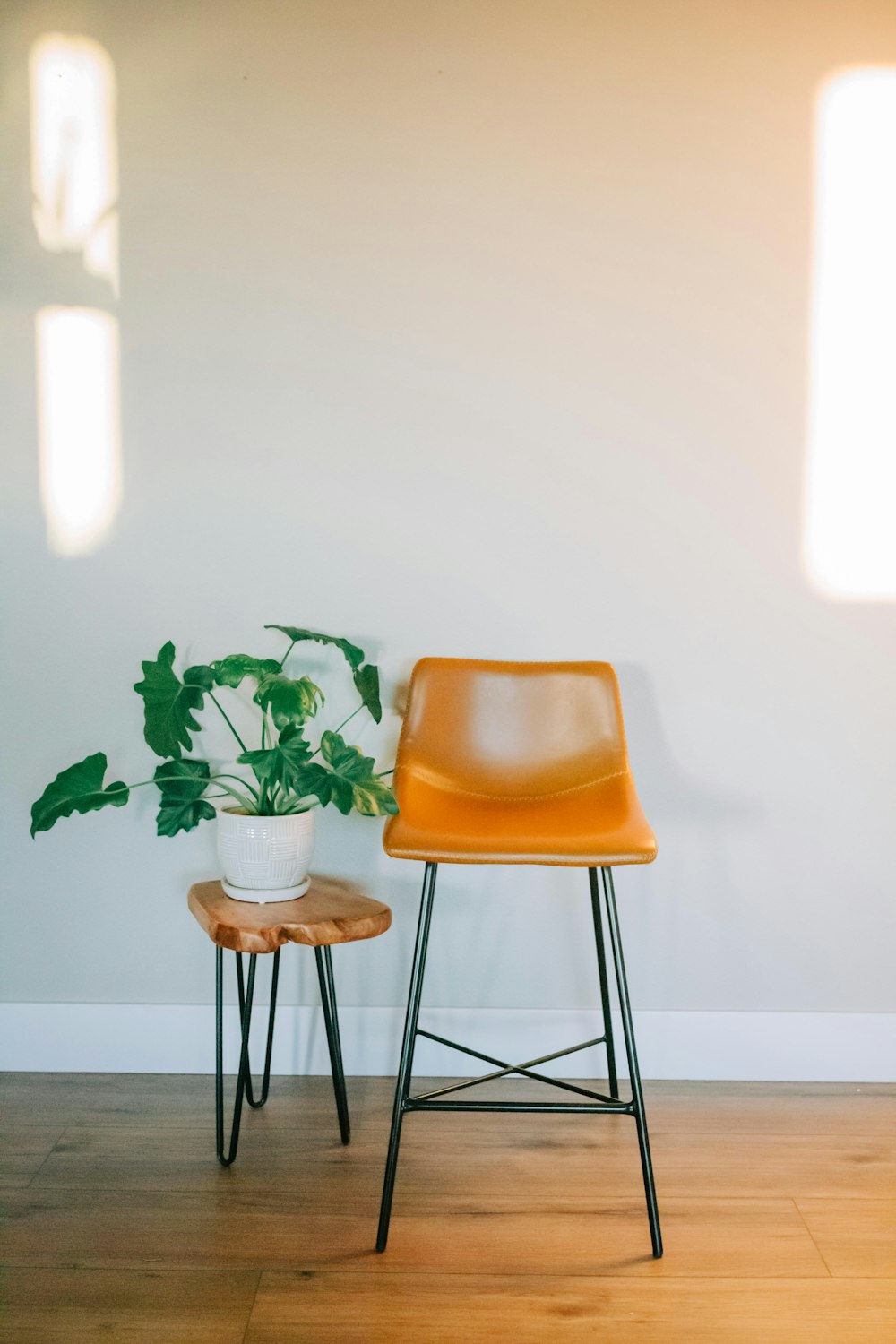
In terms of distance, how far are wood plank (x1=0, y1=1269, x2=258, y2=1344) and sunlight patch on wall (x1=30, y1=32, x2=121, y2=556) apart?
137cm

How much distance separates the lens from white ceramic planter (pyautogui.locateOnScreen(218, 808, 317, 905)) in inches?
75.1

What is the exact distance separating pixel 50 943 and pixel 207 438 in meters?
1.14

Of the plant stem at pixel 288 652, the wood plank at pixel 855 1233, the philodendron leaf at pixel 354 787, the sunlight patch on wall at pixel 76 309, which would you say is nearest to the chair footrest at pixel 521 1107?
the wood plank at pixel 855 1233

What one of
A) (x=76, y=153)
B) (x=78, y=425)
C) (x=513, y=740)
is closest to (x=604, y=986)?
(x=513, y=740)

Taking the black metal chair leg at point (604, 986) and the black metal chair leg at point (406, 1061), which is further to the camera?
the black metal chair leg at point (604, 986)

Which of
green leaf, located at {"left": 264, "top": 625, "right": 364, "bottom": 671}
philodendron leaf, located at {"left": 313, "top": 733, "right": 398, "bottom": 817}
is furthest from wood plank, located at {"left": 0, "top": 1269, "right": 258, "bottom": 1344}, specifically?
green leaf, located at {"left": 264, "top": 625, "right": 364, "bottom": 671}

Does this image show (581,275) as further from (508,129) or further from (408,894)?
(408,894)

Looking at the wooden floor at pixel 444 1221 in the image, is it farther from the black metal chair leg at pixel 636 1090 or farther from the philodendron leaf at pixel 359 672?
the philodendron leaf at pixel 359 672

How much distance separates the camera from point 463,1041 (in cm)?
230

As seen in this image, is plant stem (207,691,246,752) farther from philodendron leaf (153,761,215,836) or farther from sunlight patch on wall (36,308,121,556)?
sunlight patch on wall (36,308,121,556)

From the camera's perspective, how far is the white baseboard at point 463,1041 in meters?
2.29

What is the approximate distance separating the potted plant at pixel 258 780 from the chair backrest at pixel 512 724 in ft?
0.45

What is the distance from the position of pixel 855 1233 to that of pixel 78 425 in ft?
6.90

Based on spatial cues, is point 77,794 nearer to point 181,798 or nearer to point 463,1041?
point 181,798
